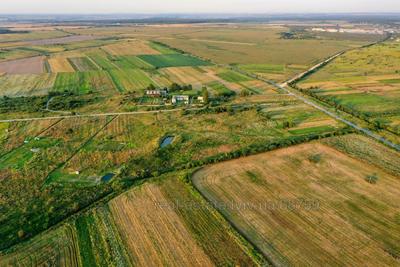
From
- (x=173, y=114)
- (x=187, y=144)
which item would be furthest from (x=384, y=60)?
(x=187, y=144)

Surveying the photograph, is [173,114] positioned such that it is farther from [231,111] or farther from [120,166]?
[120,166]

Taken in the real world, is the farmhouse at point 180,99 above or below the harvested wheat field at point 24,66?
above

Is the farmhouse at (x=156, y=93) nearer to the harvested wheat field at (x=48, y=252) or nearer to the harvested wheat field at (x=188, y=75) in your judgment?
the harvested wheat field at (x=188, y=75)

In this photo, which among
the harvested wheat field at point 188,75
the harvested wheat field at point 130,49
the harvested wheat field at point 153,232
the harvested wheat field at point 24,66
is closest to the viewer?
the harvested wheat field at point 153,232

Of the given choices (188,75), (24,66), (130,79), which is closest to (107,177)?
(130,79)

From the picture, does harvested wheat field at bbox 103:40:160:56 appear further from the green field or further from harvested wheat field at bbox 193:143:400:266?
harvested wheat field at bbox 193:143:400:266

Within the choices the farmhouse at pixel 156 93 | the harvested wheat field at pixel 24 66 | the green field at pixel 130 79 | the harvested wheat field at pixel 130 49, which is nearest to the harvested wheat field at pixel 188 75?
the green field at pixel 130 79

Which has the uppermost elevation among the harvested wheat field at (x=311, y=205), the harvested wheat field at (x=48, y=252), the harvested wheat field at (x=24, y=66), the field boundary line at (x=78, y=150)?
the harvested wheat field at (x=311, y=205)
